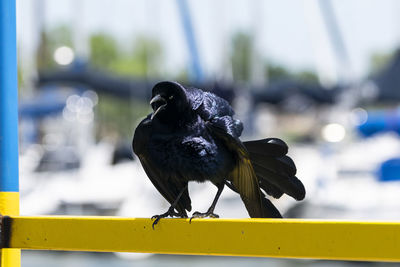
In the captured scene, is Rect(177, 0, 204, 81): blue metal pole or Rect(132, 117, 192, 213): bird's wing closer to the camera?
Rect(132, 117, 192, 213): bird's wing

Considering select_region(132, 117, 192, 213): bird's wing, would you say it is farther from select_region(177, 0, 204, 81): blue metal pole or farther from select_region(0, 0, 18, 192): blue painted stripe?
select_region(177, 0, 204, 81): blue metal pole

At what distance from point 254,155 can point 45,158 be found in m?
13.2

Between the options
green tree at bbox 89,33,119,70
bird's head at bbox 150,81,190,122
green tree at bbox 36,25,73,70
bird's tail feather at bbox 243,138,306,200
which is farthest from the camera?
green tree at bbox 89,33,119,70

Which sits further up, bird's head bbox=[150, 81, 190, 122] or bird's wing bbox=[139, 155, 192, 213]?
bird's head bbox=[150, 81, 190, 122]

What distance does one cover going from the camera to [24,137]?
65.2 feet

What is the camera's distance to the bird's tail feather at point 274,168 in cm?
316

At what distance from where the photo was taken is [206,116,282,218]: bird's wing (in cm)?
321

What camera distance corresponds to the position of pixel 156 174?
3395 mm

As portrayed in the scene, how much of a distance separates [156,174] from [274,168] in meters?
0.59

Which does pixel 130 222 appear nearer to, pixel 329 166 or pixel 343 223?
pixel 343 223

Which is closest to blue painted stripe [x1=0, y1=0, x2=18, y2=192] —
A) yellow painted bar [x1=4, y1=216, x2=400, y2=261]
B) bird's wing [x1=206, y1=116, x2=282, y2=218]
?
yellow painted bar [x1=4, y1=216, x2=400, y2=261]

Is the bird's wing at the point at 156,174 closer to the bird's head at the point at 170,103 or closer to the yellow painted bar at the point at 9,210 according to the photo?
the bird's head at the point at 170,103

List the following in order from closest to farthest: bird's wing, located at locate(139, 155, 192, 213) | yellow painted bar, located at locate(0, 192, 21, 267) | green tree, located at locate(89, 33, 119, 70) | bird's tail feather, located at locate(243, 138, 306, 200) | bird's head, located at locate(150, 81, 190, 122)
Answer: yellow painted bar, located at locate(0, 192, 21, 267) < bird's tail feather, located at locate(243, 138, 306, 200) < bird's head, located at locate(150, 81, 190, 122) < bird's wing, located at locate(139, 155, 192, 213) < green tree, located at locate(89, 33, 119, 70)

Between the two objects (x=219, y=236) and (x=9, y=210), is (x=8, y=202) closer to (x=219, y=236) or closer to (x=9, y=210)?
(x=9, y=210)
